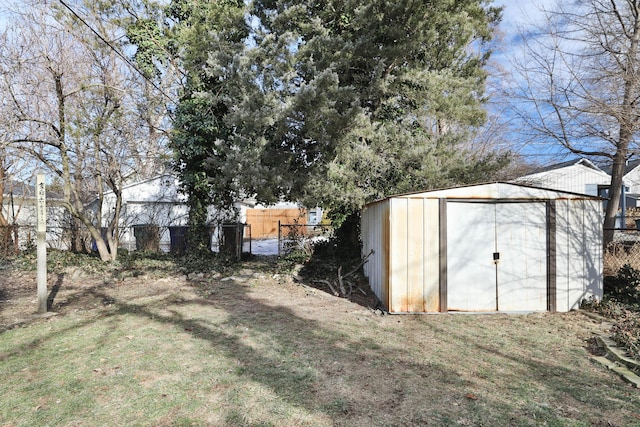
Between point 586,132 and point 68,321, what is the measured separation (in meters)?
10.3

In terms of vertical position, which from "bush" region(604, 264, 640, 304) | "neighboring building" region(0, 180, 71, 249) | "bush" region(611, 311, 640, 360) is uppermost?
"neighboring building" region(0, 180, 71, 249)

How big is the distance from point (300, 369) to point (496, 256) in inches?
163

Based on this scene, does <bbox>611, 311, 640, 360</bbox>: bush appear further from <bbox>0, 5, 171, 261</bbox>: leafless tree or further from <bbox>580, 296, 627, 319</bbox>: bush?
<bbox>0, 5, 171, 261</bbox>: leafless tree

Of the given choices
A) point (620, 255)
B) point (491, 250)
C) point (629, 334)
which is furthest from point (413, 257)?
point (620, 255)

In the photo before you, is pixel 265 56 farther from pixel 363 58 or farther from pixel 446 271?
pixel 446 271

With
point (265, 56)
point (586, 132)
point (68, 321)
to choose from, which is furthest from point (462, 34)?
point (68, 321)

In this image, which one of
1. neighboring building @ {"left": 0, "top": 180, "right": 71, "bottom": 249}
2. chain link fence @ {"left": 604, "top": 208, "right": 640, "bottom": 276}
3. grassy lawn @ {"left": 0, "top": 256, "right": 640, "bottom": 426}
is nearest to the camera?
grassy lawn @ {"left": 0, "top": 256, "right": 640, "bottom": 426}

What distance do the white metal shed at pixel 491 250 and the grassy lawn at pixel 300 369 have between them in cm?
37

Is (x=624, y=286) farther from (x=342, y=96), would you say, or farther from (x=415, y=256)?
(x=342, y=96)

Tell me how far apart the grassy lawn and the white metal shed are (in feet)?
1.22

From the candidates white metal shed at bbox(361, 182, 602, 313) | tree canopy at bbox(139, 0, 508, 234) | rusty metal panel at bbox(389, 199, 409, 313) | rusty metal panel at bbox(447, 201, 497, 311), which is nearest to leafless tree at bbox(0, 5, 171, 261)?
tree canopy at bbox(139, 0, 508, 234)

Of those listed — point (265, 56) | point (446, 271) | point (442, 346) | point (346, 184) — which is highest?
point (265, 56)

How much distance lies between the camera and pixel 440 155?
9.17 m

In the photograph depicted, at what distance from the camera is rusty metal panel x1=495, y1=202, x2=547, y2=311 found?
6.39 meters
